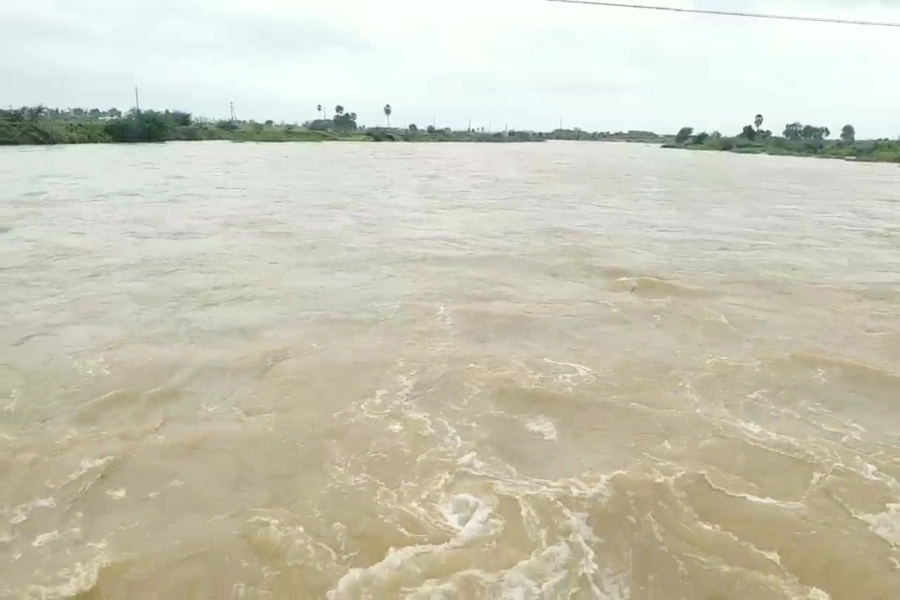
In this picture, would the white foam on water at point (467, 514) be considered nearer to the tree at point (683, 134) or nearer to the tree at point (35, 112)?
the tree at point (35, 112)

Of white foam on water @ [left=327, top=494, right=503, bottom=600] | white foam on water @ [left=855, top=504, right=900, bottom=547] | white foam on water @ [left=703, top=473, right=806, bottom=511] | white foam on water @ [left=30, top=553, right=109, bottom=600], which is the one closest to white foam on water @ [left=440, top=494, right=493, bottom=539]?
white foam on water @ [left=327, top=494, right=503, bottom=600]

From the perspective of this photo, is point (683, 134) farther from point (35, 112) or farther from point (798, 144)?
point (35, 112)

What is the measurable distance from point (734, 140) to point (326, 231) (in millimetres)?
67341

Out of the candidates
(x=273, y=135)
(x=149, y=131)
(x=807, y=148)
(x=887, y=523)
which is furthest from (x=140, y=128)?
(x=807, y=148)

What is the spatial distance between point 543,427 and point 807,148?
63.7m

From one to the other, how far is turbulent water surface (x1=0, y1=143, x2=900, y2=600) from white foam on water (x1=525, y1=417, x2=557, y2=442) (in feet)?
0.08

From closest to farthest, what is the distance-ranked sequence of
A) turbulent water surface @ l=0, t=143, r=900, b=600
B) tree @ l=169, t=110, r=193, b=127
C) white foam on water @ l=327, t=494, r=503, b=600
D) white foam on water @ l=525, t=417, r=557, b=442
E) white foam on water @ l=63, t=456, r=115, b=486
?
white foam on water @ l=327, t=494, r=503, b=600 → turbulent water surface @ l=0, t=143, r=900, b=600 → white foam on water @ l=63, t=456, r=115, b=486 → white foam on water @ l=525, t=417, r=557, b=442 → tree @ l=169, t=110, r=193, b=127

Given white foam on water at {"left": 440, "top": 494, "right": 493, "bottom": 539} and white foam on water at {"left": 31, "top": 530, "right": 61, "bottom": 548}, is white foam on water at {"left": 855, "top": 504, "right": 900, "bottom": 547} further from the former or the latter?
white foam on water at {"left": 31, "top": 530, "right": 61, "bottom": 548}

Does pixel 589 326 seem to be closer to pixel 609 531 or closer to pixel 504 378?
pixel 504 378

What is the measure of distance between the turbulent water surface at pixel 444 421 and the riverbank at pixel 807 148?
1793 inches

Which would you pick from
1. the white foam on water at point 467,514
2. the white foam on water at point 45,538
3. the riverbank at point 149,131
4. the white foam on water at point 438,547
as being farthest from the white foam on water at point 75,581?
the riverbank at point 149,131

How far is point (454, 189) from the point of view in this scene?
22.8 meters

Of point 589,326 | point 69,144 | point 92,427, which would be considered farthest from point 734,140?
point 92,427

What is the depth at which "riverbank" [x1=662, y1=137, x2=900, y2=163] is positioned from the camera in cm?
4828
